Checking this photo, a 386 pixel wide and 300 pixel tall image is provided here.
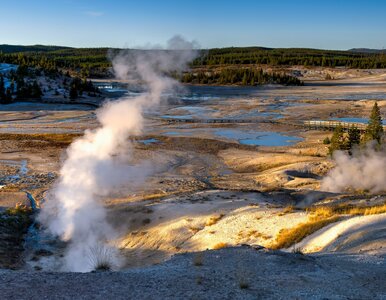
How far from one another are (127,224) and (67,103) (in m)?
61.6

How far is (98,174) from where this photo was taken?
30.5 metres

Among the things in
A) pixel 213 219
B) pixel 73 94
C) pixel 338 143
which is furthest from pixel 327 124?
pixel 73 94

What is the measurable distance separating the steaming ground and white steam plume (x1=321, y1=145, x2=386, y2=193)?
3.89ft

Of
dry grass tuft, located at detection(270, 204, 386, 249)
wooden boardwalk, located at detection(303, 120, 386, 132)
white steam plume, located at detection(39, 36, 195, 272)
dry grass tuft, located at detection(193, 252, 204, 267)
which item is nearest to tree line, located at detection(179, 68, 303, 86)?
wooden boardwalk, located at detection(303, 120, 386, 132)

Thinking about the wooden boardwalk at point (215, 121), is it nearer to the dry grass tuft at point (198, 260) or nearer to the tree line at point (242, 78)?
the dry grass tuft at point (198, 260)

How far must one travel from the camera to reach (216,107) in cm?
7625

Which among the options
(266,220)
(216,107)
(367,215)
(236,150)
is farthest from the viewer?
(216,107)

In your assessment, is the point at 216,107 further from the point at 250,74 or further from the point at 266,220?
the point at 266,220

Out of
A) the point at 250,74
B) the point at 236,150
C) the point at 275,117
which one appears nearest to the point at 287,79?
the point at 250,74

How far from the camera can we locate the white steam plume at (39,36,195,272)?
20281 millimetres

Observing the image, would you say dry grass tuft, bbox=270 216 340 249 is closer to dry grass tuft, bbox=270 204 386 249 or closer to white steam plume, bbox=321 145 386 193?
dry grass tuft, bbox=270 204 386 249

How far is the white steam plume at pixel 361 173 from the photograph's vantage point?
27422 millimetres

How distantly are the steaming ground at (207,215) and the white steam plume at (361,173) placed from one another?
1185 mm

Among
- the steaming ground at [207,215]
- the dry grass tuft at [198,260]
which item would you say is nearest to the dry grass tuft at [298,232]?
the steaming ground at [207,215]
